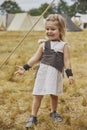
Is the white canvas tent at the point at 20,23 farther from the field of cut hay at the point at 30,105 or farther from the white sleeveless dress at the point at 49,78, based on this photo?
the white sleeveless dress at the point at 49,78

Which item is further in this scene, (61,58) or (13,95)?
(13,95)

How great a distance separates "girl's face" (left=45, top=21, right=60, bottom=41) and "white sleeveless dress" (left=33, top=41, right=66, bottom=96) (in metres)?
0.06

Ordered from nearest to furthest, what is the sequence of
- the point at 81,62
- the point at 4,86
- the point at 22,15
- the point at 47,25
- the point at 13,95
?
the point at 47,25 < the point at 13,95 < the point at 4,86 < the point at 81,62 < the point at 22,15

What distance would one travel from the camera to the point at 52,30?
4.00 metres

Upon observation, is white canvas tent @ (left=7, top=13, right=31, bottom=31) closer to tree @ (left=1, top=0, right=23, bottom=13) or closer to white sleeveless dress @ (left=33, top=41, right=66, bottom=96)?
white sleeveless dress @ (left=33, top=41, right=66, bottom=96)

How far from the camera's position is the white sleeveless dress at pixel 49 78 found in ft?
12.9

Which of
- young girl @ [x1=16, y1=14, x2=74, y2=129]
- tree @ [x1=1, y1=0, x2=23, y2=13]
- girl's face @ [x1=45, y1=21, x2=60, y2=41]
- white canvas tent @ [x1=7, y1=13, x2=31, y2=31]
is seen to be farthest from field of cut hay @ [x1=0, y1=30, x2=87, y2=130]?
tree @ [x1=1, y1=0, x2=23, y2=13]

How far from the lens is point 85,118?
170 inches

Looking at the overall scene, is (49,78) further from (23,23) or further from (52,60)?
(23,23)

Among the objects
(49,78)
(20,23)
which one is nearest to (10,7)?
(20,23)

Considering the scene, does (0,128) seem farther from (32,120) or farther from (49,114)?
(49,114)

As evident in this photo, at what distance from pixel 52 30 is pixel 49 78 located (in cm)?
47

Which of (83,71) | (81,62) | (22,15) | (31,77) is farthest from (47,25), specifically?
(22,15)

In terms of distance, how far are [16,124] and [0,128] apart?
220 millimetres
